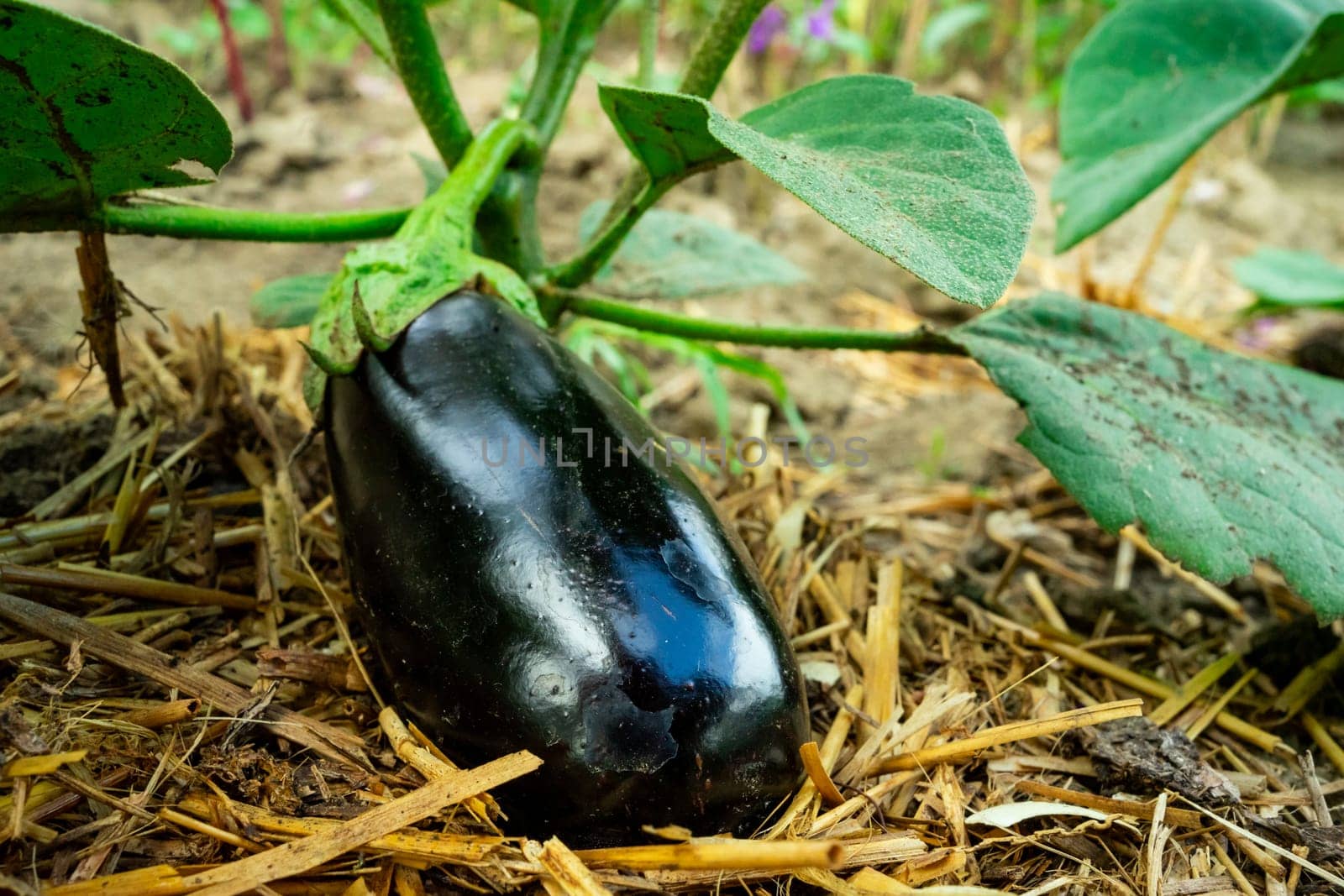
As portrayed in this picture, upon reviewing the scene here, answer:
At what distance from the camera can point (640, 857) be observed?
2.26 feet

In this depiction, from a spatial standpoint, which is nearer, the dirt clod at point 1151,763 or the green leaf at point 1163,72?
the dirt clod at point 1151,763

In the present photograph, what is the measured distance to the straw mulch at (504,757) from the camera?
0.69 m

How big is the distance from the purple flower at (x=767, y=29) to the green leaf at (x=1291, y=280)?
1.31m

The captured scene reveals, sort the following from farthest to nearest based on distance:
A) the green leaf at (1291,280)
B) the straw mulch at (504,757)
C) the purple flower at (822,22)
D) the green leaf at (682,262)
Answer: the purple flower at (822,22) → the green leaf at (1291,280) → the green leaf at (682,262) → the straw mulch at (504,757)

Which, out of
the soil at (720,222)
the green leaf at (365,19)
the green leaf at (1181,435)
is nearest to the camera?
the green leaf at (1181,435)

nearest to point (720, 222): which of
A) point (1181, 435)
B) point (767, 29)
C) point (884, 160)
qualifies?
point (767, 29)

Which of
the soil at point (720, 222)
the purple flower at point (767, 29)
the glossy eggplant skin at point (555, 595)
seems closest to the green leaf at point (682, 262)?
the soil at point (720, 222)

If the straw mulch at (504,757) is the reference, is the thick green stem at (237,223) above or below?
above

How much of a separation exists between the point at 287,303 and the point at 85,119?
426mm

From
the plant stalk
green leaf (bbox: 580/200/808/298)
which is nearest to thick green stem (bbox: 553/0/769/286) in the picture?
the plant stalk

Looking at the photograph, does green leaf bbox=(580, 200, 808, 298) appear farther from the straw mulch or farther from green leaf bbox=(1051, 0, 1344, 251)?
green leaf bbox=(1051, 0, 1344, 251)

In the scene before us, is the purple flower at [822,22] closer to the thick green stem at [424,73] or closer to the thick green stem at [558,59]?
the thick green stem at [558,59]

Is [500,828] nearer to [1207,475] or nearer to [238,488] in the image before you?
[238,488]

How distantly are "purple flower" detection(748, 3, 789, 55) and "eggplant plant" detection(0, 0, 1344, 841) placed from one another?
153 cm
